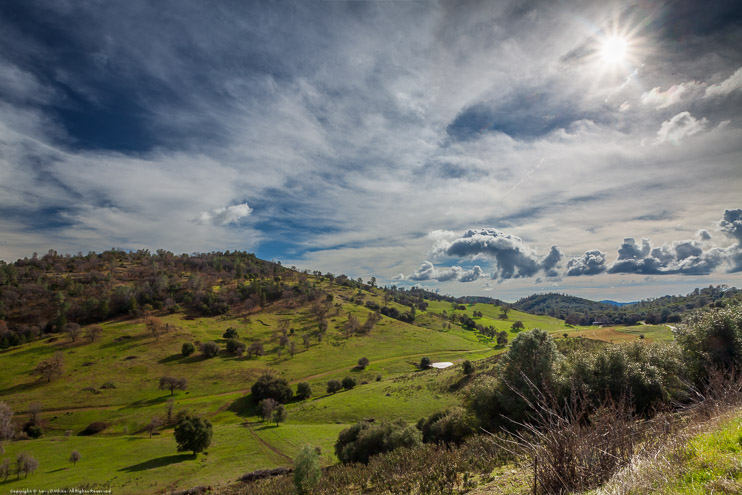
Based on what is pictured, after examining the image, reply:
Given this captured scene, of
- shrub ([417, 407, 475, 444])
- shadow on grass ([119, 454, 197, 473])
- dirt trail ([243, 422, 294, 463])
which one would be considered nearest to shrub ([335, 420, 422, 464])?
shrub ([417, 407, 475, 444])

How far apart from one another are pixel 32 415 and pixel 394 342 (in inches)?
4808

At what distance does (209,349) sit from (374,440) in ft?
332

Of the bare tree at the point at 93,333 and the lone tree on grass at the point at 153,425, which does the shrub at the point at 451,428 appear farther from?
the bare tree at the point at 93,333

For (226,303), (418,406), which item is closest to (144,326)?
(226,303)

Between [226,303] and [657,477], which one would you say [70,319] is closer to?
[226,303]

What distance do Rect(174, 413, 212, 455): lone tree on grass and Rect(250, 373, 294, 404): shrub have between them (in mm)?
34916

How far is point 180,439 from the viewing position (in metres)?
49.9

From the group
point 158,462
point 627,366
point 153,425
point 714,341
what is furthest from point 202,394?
point 714,341

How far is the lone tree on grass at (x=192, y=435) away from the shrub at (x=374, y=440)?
25.4 metres

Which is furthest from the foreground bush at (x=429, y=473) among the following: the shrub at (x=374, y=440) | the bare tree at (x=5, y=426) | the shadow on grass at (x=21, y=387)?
the shadow on grass at (x=21, y=387)

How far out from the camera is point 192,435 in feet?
163

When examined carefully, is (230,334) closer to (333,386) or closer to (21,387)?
(21,387)

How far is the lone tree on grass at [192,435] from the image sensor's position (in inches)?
1956

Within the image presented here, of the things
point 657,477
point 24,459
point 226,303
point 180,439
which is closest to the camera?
point 657,477
